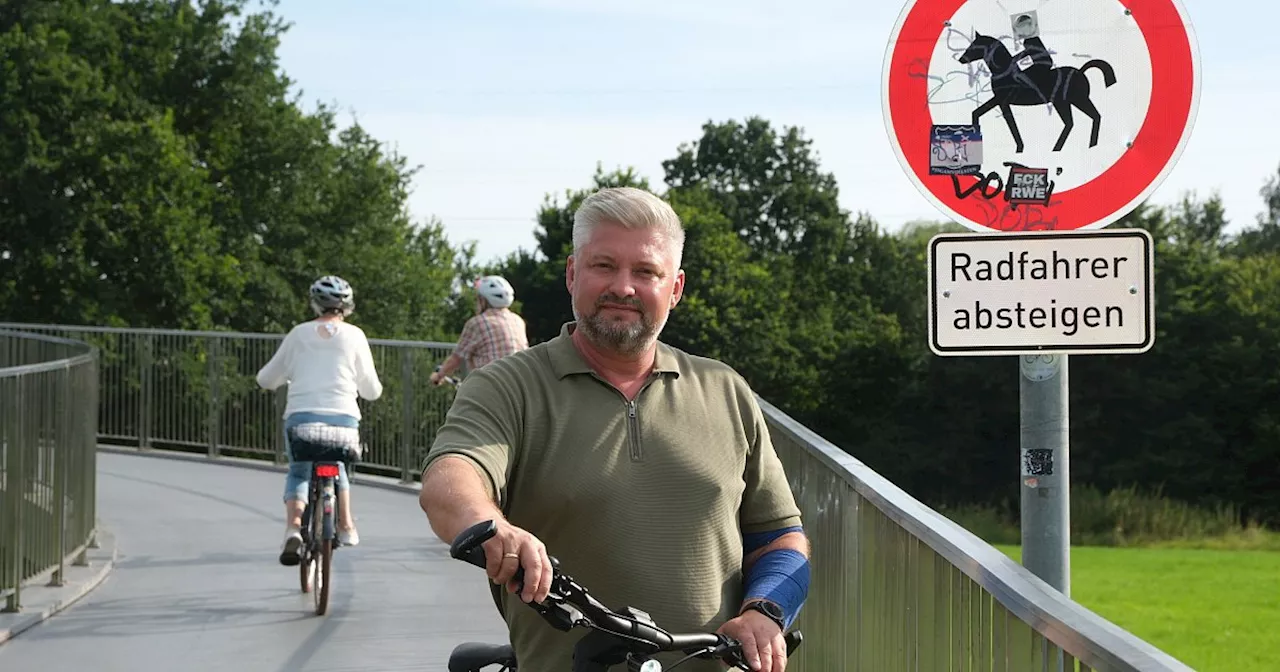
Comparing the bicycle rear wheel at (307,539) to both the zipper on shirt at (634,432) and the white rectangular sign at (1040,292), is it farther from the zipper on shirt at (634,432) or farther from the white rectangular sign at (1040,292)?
the zipper on shirt at (634,432)

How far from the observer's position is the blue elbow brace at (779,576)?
11.0ft

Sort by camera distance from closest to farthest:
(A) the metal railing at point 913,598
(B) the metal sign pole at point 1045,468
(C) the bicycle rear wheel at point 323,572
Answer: (A) the metal railing at point 913,598
(B) the metal sign pole at point 1045,468
(C) the bicycle rear wheel at point 323,572

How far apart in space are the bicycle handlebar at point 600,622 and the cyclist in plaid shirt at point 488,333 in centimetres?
903

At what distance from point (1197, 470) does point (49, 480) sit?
59.2 metres

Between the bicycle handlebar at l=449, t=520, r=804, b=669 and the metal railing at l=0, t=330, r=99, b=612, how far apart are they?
7118 millimetres

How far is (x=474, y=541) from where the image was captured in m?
2.69

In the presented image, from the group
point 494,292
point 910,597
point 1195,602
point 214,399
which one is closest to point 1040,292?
point 910,597

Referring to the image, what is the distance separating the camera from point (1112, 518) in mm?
49000

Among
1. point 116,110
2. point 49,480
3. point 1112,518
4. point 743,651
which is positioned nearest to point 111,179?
point 116,110

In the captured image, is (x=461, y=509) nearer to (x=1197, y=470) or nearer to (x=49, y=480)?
(x=49, y=480)

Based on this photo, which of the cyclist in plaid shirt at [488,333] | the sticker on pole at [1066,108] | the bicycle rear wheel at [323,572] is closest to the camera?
the sticker on pole at [1066,108]

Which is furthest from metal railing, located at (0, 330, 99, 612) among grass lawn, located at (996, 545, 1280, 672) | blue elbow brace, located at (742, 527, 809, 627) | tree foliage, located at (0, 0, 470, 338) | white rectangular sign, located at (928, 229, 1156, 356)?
tree foliage, located at (0, 0, 470, 338)

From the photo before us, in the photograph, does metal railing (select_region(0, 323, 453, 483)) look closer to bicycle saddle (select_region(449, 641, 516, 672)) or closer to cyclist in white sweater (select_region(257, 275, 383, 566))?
cyclist in white sweater (select_region(257, 275, 383, 566))

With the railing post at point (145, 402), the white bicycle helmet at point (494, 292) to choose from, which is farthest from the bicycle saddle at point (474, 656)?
the railing post at point (145, 402)
